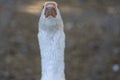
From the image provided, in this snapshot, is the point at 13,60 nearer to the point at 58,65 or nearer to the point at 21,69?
the point at 21,69

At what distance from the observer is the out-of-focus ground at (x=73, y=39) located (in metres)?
6.49

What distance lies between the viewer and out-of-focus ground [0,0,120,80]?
6.49 metres

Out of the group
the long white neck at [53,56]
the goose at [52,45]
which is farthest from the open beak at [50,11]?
the long white neck at [53,56]

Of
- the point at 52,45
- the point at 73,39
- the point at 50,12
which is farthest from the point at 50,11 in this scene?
the point at 73,39

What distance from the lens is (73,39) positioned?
22.8ft

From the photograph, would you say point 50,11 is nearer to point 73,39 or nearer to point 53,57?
point 53,57

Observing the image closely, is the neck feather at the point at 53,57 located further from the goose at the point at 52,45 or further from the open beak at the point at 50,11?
the open beak at the point at 50,11

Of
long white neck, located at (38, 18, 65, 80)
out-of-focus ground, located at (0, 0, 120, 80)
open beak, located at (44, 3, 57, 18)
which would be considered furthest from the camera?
out-of-focus ground, located at (0, 0, 120, 80)

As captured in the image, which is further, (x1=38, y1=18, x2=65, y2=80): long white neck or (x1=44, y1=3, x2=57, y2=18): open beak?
(x1=38, y1=18, x2=65, y2=80): long white neck

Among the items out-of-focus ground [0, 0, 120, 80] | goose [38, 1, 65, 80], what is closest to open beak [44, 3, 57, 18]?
goose [38, 1, 65, 80]

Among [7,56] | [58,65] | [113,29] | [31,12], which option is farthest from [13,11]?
[58,65]

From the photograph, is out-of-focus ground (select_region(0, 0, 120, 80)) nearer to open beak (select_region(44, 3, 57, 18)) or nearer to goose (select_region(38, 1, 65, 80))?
goose (select_region(38, 1, 65, 80))

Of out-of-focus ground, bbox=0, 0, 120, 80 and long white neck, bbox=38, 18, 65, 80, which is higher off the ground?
long white neck, bbox=38, 18, 65, 80

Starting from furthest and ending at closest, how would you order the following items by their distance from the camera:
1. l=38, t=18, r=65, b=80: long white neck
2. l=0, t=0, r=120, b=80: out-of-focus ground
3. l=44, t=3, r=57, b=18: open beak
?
l=0, t=0, r=120, b=80: out-of-focus ground
l=38, t=18, r=65, b=80: long white neck
l=44, t=3, r=57, b=18: open beak
